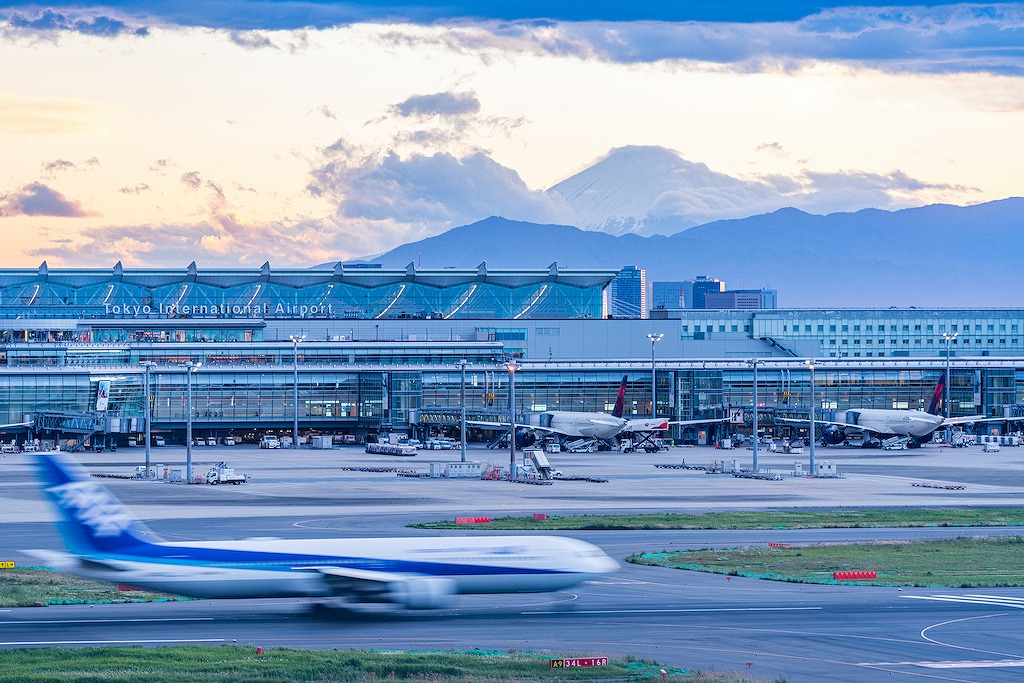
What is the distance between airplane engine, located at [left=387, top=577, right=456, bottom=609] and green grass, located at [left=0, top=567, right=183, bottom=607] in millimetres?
10729

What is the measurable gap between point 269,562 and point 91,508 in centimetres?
644

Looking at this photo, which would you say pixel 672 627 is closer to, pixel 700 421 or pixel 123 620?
pixel 123 620

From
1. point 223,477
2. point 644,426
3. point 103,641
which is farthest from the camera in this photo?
point 644,426

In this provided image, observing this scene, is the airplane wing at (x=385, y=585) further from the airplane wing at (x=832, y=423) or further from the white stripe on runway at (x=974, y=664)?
the airplane wing at (x=832, y=423)

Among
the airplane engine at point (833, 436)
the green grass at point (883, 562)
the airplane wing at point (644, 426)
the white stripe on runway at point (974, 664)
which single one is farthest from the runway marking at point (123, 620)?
the airplane engine at point (833, 436)

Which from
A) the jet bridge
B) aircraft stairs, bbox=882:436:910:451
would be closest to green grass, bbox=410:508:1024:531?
aircraft stairs, bbox=882:436:910:451

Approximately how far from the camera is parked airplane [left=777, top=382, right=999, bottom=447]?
545ft

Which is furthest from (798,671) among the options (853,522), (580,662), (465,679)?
(853,522)

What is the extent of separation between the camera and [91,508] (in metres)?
43.8

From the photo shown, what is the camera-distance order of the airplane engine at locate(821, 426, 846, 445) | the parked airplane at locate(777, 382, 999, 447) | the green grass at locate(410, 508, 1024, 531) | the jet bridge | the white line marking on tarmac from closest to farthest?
the white line marking on tarmac < the green grass at locate(410, 508, 1024, 531) < the jet bridge < the parked airplane at locate(777, 382, 999, 447) < the airplane engine at locate(821, 426, 846, 445)

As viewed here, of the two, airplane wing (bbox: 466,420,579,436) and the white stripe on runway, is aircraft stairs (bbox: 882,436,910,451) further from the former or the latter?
the white stripe on runway

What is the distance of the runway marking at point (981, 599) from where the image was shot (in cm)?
4897

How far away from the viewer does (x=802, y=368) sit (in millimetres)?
193750

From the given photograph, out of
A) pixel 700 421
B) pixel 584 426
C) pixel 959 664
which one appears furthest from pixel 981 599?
pixel 700 421
